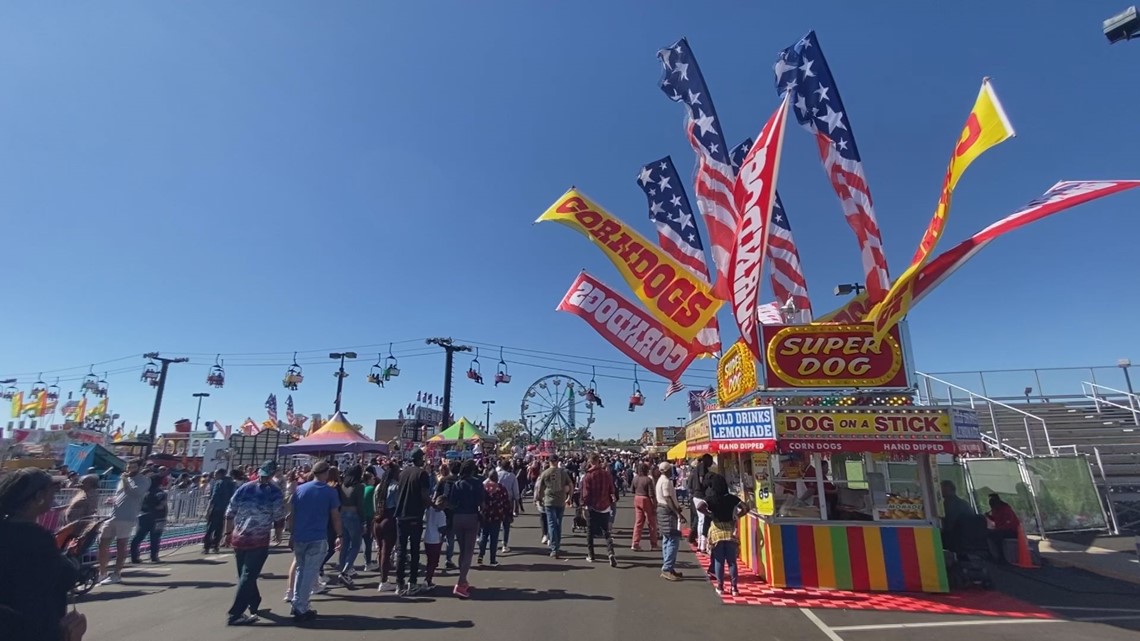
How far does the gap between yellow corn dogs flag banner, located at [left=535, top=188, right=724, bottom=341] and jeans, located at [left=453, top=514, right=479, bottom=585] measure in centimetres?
484

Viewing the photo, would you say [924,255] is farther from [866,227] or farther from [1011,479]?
[1011,479]

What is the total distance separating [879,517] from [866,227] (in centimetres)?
454

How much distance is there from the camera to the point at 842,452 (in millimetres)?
8125

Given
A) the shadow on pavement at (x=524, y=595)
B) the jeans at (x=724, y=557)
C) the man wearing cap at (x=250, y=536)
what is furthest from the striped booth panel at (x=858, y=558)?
the man wearing cap at (x=250, y=536)

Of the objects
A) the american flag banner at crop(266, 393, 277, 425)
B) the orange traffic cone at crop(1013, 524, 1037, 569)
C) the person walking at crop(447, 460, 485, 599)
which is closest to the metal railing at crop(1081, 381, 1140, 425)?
the orange traffic cone at crop(1013, 524, 1037, 569)

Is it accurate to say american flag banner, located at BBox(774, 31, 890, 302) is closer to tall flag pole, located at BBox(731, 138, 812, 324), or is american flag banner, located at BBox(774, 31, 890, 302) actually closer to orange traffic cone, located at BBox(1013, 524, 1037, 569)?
tall flag pole, located at BBox(731, 138, 812, 324)

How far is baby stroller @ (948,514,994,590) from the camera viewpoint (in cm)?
770

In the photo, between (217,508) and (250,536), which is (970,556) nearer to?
(250,536)

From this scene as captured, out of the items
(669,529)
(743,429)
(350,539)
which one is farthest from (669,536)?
(350,539)

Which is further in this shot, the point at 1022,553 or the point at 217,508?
the point at 217,508

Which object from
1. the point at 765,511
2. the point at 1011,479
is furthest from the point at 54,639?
the point at 1011,479

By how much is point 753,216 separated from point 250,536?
7384 mm

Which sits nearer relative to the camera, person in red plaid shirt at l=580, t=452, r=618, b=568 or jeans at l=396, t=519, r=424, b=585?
jeans at l=396, t=519, r=424, b=585

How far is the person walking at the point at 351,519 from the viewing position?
815 centimetres
